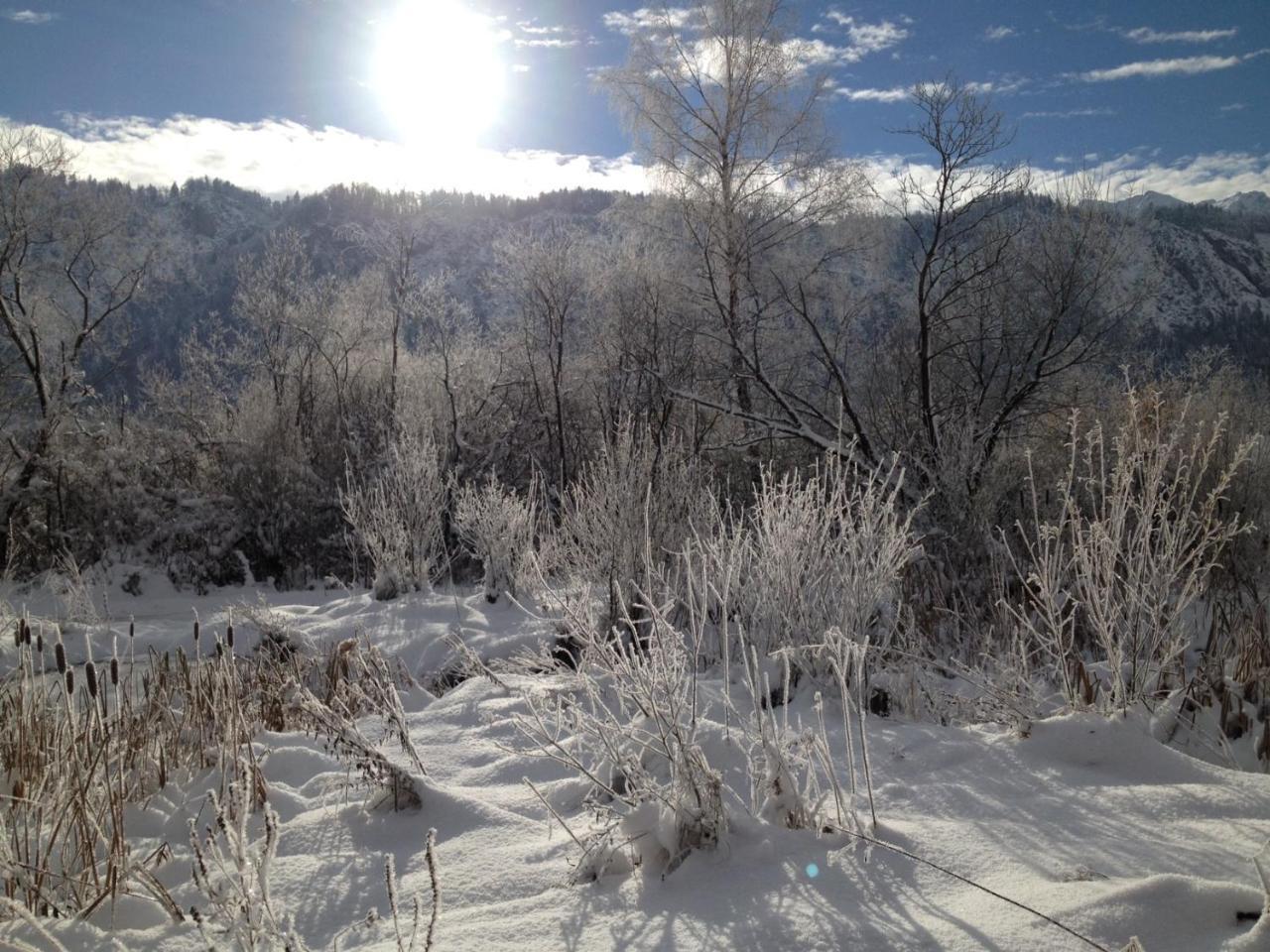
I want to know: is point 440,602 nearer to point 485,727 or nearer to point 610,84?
point 485,727

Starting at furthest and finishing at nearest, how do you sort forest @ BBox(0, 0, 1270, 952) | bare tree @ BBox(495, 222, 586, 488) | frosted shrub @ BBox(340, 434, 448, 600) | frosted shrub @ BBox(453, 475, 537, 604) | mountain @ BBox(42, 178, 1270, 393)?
mountain @ BBox(42, 178, 1270, 393)
bare tree @ BBox(495, 222, 586, 488)
frosted shrub @ BBox(340, 434, 448, 600)
frosted shrub @ BBox(453, 475, 537, 604)
forest @ BBox(0, 0, 1270, 952)

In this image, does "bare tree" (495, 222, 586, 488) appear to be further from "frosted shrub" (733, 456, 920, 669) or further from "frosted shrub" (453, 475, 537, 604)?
"frosted shrub" (733, 456, 920, 669)

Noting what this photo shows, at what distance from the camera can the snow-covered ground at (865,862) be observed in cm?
177

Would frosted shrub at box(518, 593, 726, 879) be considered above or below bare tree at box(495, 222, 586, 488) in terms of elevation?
below

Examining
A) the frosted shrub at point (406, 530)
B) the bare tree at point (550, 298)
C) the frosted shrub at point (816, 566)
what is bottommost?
the frosted shrub at point (406, 530)

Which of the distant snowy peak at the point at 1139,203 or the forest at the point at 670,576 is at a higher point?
the distant snowy peak at the point at 1139,203

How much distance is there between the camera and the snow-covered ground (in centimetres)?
177

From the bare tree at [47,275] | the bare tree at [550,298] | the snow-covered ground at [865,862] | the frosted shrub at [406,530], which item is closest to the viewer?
the snow-covered ground at [865,862]

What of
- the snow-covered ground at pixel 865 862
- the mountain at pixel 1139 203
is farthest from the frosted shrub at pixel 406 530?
the mountain at pixel 1139 203

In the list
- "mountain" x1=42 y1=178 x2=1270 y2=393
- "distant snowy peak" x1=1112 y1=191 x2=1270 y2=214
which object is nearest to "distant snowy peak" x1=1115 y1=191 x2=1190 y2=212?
"distant snowy peak" x1=1112 y1=191 x2=1270 y2=214

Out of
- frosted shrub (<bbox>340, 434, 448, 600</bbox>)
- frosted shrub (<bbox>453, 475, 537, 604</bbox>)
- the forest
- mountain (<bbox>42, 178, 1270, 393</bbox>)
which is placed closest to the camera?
the forest

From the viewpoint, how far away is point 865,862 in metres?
2.14

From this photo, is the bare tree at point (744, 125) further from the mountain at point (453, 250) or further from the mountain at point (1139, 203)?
the mountain at point (453, 250)

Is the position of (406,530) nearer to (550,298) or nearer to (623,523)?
(623,523)
